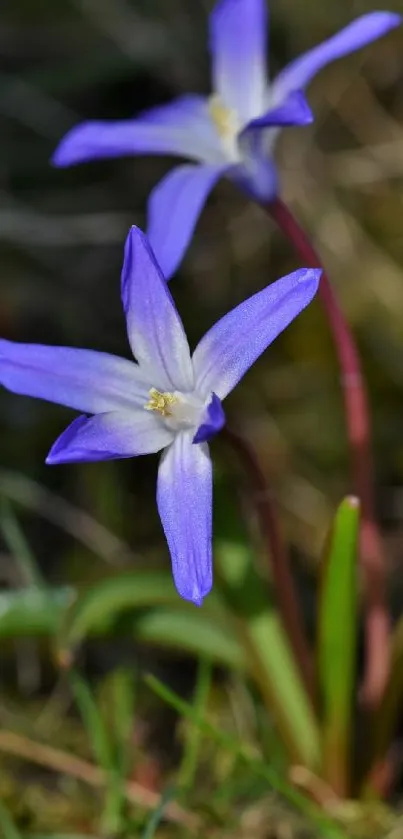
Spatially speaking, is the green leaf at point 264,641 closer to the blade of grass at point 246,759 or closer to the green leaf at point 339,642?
the green leaf at point 339,642

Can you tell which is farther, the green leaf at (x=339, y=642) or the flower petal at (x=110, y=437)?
the green leaf at (x=339, y=642)

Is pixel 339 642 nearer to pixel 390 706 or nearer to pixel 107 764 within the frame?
pixel 390 706

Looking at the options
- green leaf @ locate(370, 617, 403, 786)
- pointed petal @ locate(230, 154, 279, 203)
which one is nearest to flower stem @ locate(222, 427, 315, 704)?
green leaf @ locate(370, 617, 403, 786)

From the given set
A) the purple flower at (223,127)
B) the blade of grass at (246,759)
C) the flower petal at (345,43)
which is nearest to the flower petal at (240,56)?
the purple flower at (223,127)

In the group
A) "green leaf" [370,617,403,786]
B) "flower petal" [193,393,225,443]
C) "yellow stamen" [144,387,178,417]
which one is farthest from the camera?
"green leaf" [370,617,403,786]

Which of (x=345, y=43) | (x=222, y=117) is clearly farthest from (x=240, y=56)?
(x=345, y=43)

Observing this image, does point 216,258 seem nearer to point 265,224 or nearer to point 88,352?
point 265,224

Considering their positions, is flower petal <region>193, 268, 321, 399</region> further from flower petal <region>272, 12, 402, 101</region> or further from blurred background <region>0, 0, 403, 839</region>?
blurred background <region>0, 0, 403, 839</region>
